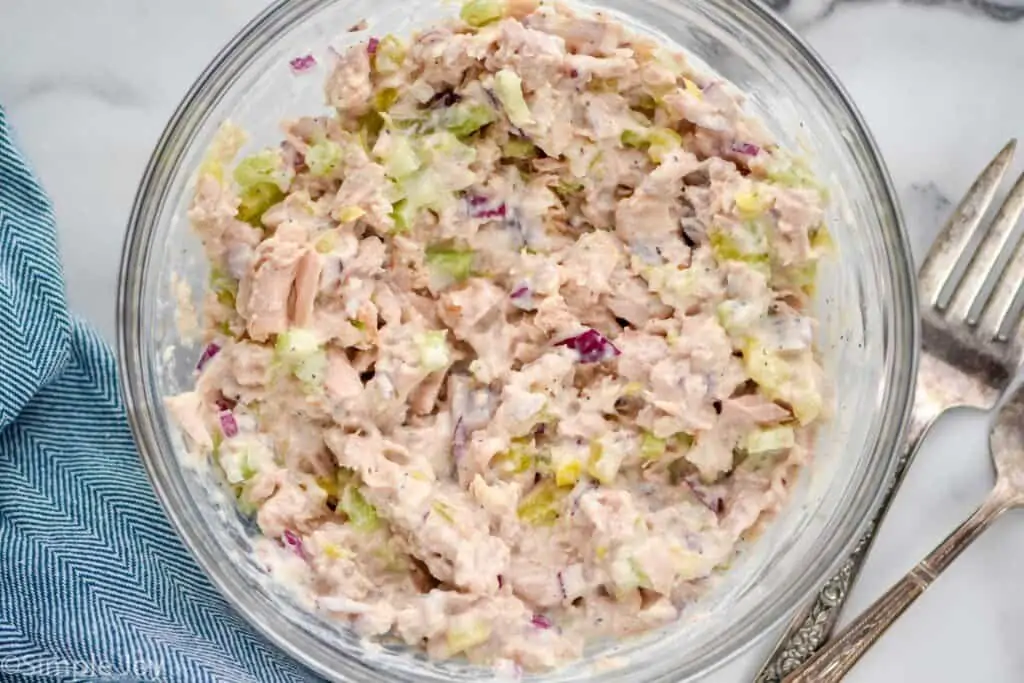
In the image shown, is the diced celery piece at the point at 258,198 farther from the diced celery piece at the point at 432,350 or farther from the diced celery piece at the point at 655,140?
the diced celery piece at the point at 655,140

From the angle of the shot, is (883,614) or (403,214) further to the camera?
(883,614)

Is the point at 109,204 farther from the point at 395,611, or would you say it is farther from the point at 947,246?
the point at 947,246

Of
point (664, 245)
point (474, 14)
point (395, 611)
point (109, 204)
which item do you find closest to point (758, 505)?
point (664, 245)

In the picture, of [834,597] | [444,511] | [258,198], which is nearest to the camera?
[444,511]

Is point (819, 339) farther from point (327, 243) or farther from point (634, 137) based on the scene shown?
point (327, 243)

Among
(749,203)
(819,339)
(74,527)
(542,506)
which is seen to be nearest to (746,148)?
(749,203)

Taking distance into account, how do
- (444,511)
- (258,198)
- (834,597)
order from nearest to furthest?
(444,511) < (258,198) < (834,597)

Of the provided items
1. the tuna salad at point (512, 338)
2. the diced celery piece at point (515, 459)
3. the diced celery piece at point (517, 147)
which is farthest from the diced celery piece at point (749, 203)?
the diced celery piece at point (515, 459)
